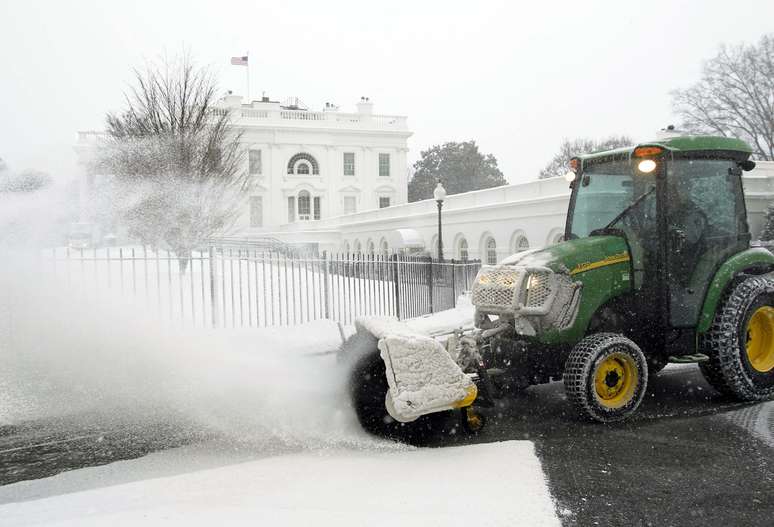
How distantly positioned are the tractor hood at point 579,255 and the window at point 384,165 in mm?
59200

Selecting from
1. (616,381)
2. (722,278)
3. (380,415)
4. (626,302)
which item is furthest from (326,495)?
(722,278)

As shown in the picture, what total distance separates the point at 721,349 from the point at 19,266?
8.22 m

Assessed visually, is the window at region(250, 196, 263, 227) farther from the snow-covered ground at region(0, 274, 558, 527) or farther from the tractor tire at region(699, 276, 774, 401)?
the tractor tire at region(699, 276, 774, 401)

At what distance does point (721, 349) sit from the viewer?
237 inches

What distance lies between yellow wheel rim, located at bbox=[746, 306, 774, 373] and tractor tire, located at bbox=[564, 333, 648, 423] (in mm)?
1696

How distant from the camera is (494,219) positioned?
30.3m

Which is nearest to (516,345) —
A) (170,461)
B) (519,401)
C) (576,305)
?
(576,305)

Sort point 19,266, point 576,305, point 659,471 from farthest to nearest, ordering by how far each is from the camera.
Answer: point 19,266
point 576,305
point 659,471

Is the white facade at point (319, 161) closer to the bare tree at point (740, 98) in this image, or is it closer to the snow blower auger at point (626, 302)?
the bare tree at point (740, 98)

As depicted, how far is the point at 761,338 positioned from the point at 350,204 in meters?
57.8

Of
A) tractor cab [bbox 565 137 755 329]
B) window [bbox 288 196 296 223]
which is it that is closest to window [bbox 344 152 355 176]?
window [bbox 288 196 296 223]

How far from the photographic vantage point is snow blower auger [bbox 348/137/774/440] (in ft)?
18.0

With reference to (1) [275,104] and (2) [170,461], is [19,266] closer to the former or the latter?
(2) [170,461]

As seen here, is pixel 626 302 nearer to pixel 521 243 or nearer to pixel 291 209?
pixel 521 243
